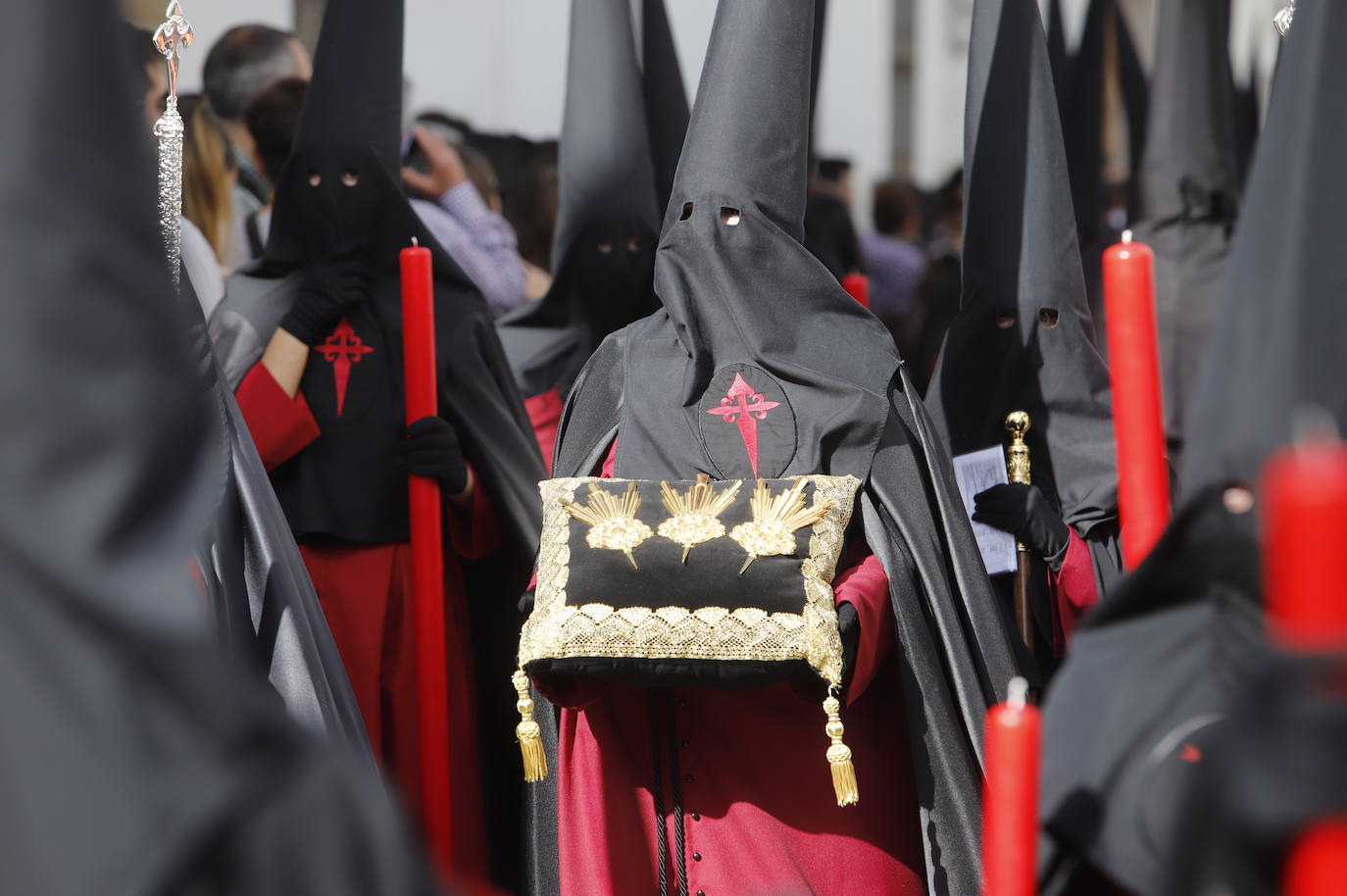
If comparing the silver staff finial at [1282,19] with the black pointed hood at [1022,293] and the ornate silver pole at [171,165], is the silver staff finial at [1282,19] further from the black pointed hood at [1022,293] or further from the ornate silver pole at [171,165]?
the ornate silver pole at [171,165]

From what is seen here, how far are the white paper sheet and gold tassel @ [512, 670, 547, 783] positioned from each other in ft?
4.24

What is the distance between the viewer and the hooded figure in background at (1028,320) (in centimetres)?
389

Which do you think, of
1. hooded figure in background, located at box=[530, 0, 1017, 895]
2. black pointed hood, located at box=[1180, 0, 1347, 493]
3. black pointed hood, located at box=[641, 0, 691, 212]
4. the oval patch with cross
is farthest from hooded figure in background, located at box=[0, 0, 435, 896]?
black pointed hood, located at box=[641, 0, 691, 212]

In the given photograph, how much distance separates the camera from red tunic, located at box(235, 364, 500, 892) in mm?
4035

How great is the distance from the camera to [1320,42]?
166 centimetres

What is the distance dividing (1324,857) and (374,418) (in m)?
3.33

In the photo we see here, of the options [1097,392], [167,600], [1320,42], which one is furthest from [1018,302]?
[167,600]

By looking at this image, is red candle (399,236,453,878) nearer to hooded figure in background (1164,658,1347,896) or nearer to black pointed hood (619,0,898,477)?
black pointed hood (619,0,898,477)

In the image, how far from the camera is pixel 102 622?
1.23m

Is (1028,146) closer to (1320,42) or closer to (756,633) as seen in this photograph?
(756,633)

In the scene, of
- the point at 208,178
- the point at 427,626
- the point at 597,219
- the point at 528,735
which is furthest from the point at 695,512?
the point at 208,178

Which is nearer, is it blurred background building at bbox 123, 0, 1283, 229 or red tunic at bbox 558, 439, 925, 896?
red tunic at bbox 558, 439, 925, 896

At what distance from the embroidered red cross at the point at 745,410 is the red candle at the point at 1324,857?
6.85 ft

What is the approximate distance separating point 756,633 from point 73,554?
159 centimetres
